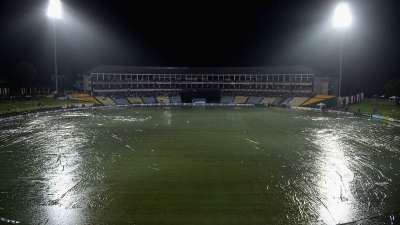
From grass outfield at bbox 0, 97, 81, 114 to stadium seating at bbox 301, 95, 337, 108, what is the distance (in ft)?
133

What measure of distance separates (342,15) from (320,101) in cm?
1673

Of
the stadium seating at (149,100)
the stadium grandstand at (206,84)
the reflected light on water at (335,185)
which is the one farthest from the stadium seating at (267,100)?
the reflected light on water at (335,185)

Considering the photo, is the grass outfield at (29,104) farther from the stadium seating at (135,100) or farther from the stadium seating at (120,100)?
the stadium seating at (135,100)

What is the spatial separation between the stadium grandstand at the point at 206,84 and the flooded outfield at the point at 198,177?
1392 inches

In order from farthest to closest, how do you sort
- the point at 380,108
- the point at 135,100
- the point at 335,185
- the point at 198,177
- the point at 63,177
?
the point at 135,100 → the point at 380,108 → the point at 198,177 → the point at 63,177 → the point at 335,185

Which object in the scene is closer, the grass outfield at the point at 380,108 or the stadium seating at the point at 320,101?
the grass outfield at the point at 380,108

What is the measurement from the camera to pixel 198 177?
17.2m

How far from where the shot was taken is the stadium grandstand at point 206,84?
66.7 m

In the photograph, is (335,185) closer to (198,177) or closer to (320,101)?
(198,177)

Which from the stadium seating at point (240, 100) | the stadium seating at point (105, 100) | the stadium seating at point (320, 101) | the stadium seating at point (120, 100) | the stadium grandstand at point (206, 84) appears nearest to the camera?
the stadium seating at point (320, 101)

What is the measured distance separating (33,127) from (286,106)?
42590 millimetres

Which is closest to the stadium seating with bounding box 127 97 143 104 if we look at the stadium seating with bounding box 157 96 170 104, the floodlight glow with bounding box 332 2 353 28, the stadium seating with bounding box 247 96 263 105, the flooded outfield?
the stadium seating with bounding box 157 96 170 104

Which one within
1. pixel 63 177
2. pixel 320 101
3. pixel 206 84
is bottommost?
pixel 63 177

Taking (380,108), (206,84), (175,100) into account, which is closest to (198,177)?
(380,108)
